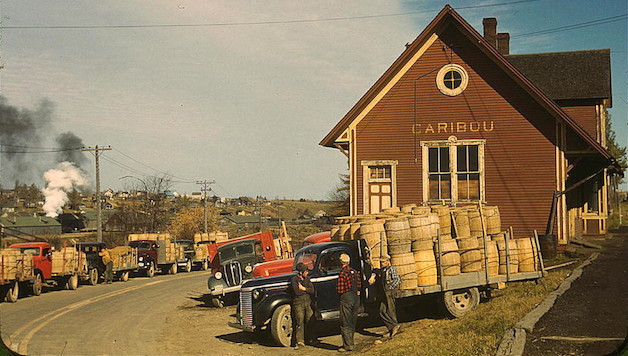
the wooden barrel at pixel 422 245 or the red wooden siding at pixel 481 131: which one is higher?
the red wooden siding at pixel 481 131

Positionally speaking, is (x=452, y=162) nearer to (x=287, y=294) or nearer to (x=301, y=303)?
(x=287, y=294)

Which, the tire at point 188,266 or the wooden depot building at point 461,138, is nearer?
the wooden depot building at point 461,138

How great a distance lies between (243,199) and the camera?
198125mm

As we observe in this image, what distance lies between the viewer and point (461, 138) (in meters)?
25.1

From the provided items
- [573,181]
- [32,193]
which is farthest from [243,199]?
[573,181]

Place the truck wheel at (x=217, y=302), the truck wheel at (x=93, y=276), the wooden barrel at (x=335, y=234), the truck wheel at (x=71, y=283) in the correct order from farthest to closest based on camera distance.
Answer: the truck wheel at (x=93, y=276)
the truck wheel at (x=71, y=283)
the truck wheel at (x=217, y=302)
the wooden barrel at (x=335, y=234)

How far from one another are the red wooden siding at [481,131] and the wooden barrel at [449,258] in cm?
953

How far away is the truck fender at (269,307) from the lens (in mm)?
14312

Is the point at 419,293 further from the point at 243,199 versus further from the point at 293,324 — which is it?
the point at 243,199

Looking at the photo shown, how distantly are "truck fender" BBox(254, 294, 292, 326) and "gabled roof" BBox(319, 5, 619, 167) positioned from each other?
508 inches

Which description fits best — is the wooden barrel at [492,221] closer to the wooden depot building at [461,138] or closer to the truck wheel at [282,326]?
the wooden depot building at [461,138]

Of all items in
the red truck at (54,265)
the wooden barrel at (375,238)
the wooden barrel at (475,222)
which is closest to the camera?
the wooden barrel at (375,238)

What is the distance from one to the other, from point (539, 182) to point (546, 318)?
1237 centimetres

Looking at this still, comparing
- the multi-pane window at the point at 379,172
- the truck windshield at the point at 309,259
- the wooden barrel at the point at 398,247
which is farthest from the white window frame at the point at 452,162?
the truck windshield at the point at 309,259
